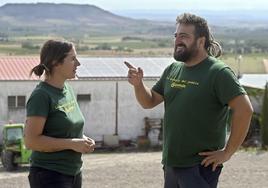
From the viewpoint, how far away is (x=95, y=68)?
26328 mm

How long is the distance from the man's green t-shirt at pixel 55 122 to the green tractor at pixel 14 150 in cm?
1196

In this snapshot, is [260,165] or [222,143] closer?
[222,143]

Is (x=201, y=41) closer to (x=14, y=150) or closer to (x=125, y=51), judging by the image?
(x=14, y=150)

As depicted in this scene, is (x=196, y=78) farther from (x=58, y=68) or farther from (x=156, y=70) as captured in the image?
(x=156, y=70)

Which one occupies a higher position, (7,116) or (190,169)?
(190,169)

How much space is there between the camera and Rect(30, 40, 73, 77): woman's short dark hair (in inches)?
168

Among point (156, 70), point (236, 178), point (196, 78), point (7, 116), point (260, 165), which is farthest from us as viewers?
point (156, 70)

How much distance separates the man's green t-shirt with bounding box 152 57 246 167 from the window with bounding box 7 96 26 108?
20.2 meters

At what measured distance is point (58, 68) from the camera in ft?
14.1

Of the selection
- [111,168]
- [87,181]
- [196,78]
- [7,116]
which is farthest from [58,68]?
[7,116]

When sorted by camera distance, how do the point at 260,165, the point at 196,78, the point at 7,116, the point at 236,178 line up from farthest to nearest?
1. the point at 7,116
2. the point at 260,165
3. the point at 236,178
4. the point at 196,78

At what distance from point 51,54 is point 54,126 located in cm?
46

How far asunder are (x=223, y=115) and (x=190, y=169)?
0.40 meters

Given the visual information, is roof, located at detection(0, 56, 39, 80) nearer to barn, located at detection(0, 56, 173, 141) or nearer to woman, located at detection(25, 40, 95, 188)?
barn, located at detection(0, 56, 173, 141)
